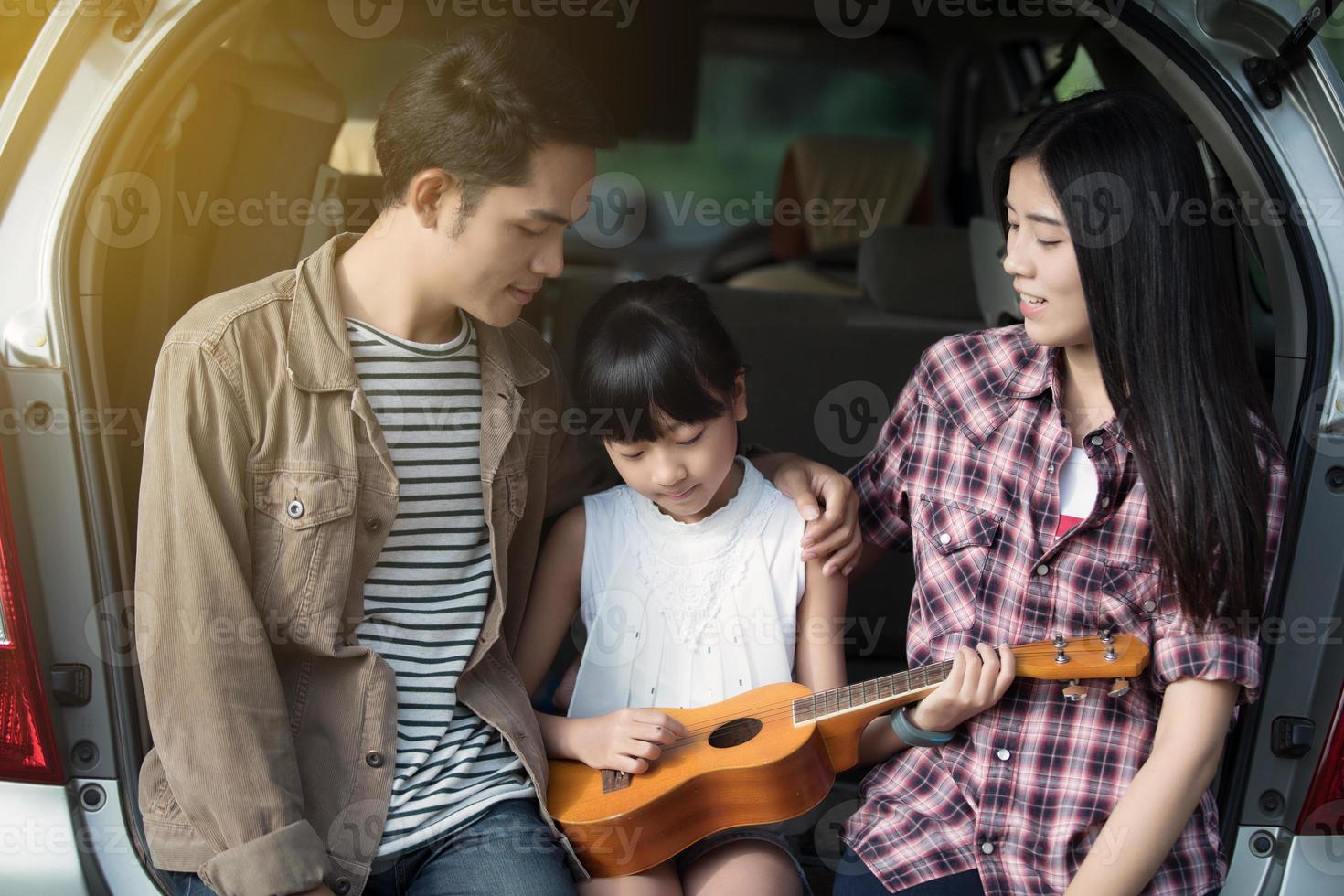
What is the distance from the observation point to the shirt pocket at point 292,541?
1.44m

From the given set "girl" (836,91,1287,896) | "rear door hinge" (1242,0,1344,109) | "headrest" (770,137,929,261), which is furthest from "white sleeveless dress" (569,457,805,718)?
"headrest" (770,137,929,261)

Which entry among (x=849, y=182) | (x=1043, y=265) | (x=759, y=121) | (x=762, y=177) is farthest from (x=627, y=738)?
(x=762, y=177)

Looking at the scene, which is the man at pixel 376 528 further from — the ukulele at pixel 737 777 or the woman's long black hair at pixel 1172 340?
the woman's long black hair at pixel 1172 340

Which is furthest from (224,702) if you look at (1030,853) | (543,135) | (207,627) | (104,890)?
(1030,853)

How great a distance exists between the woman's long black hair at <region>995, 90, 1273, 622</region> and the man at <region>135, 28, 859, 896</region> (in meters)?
0.45

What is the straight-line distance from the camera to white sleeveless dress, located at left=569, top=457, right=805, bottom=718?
5.64 feet

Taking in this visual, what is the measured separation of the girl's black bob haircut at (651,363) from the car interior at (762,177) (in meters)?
0.60

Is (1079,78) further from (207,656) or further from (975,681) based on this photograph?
(207,656)

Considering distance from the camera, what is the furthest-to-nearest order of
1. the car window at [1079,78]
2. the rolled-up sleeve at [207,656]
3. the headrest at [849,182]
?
1. the headrest at [849,182]
2. the car window at [1079,78]
3. the rolled-up sleeve at [207,656]

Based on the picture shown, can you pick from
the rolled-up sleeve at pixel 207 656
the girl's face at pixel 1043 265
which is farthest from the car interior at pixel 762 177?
the girl's face at pixel 1043 265

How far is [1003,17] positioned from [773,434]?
1944 millimetres

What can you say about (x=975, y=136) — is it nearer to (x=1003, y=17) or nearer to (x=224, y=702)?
(x=1003, y=17)

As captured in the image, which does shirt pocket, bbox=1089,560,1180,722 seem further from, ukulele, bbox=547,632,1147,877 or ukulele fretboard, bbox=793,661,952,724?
ukulele fretboard, bbox=793,661,952,724

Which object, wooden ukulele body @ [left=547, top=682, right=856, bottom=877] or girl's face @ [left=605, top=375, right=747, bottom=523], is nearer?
wooden ukulele body @ [left=547, top=682, right=856, bottom=877]
